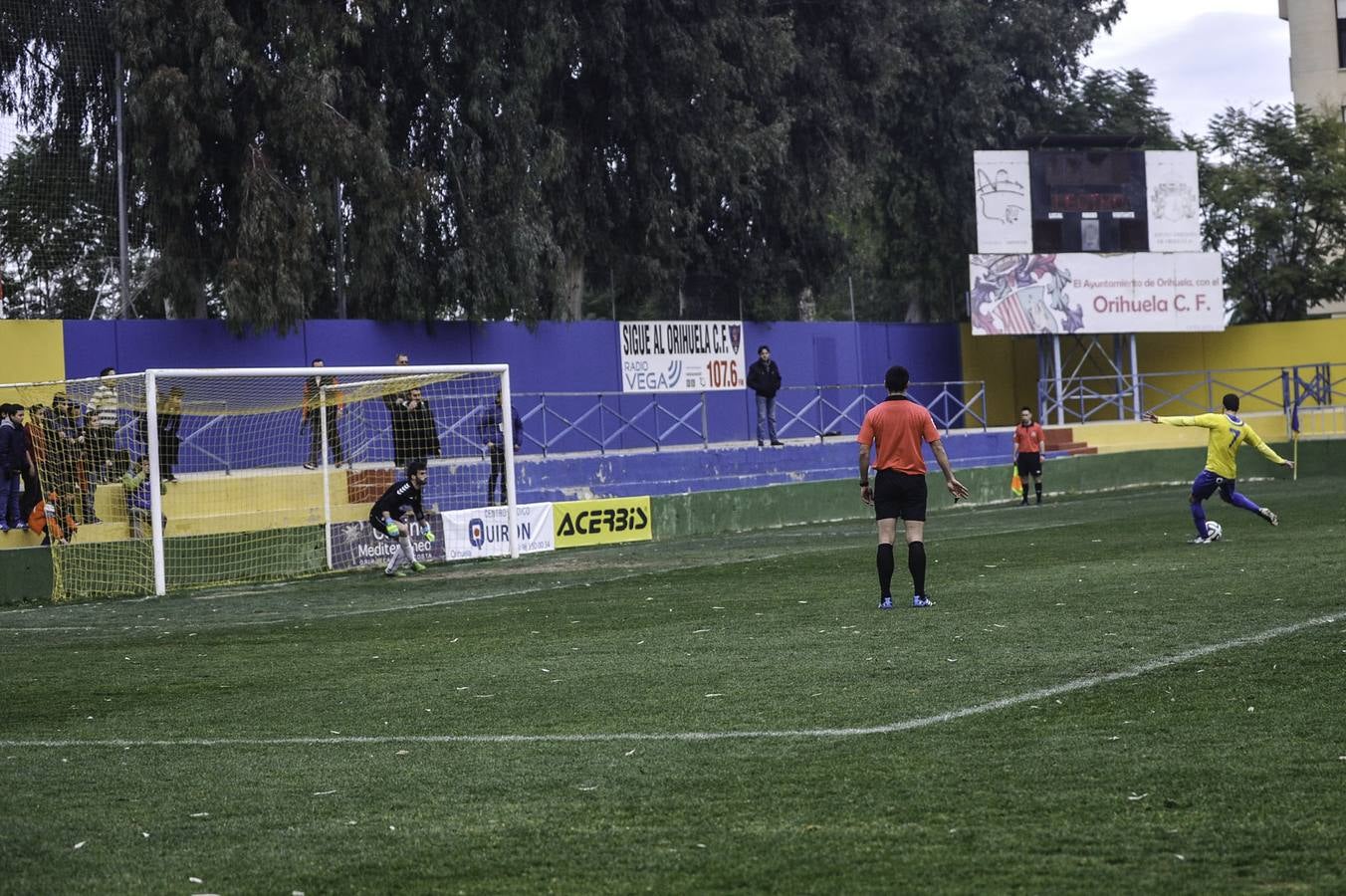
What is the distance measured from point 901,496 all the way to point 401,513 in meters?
9.38

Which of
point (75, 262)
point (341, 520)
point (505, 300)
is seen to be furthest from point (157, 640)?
point (505, 300)

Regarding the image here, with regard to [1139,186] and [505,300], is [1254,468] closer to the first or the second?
[1139,186]

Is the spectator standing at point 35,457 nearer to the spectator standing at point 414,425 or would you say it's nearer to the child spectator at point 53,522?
Answer: the child spectator at point 53,522

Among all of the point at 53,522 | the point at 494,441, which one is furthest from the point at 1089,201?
the point at 53,522

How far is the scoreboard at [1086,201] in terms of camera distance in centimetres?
4228

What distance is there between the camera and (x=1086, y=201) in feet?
142

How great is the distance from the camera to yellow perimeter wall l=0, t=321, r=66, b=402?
89.0 ft

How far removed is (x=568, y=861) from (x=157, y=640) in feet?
31.8

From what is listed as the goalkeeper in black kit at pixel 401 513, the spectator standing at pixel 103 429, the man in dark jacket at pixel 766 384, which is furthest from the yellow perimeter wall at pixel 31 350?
the man in dark jacket at pixel 766 384

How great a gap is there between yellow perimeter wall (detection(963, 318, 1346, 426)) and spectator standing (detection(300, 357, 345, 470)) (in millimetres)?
24576

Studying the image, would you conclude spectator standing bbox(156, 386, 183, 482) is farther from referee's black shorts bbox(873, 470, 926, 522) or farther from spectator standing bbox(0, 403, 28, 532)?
referee's black shorts bbox(873, 470, 926, 522)

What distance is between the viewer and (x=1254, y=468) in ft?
132

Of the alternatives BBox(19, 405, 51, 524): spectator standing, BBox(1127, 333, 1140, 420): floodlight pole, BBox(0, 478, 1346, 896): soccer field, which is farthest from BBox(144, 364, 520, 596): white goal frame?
BBox(1127, 333, 1140, 420): floodlight pole

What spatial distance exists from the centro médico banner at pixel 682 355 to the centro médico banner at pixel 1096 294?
6328mm
